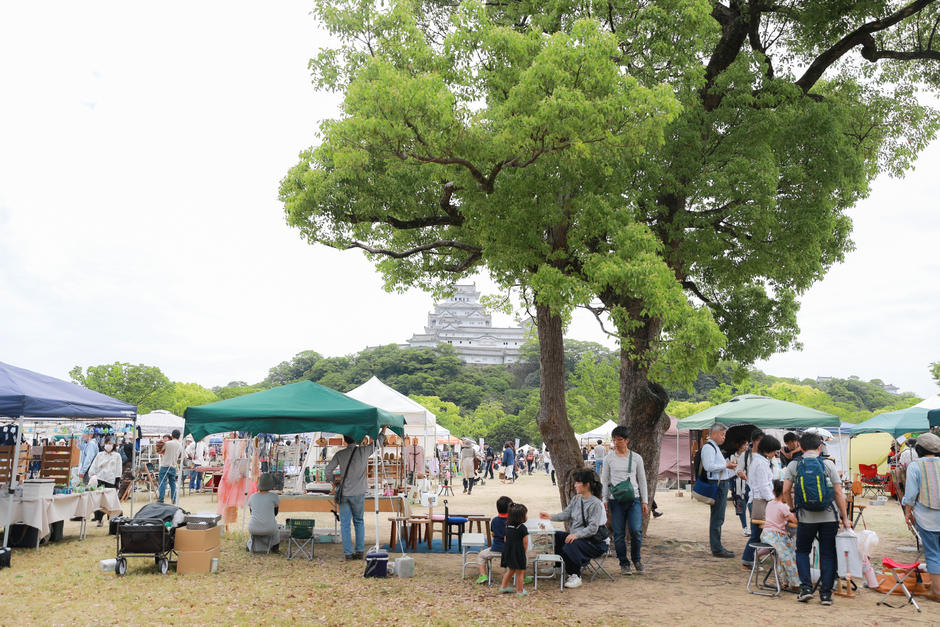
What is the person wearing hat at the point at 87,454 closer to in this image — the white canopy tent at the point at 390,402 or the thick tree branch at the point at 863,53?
the white canopy tent at the point at 390,402

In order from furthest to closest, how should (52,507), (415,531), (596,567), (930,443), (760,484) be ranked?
(415,531) → (52,507) → (760,484) → (596,567) → (930,443)

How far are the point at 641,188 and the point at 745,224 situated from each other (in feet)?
5.46

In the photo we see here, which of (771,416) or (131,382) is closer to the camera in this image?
(771,416)

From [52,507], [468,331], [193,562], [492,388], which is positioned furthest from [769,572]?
[468,331]

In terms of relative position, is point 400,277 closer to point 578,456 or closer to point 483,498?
point 578,456

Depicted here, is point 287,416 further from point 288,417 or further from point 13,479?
point 13,479

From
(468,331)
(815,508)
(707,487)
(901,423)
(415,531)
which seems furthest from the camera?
(468,331)

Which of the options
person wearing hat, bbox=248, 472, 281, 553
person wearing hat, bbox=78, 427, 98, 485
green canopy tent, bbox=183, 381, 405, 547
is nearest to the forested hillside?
green canopy tent, bbox=183, 381, 405, 547

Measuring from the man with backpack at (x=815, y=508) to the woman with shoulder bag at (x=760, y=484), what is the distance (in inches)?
56.5

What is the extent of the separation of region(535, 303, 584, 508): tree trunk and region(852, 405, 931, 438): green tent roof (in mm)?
9537

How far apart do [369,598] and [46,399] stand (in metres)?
4.98

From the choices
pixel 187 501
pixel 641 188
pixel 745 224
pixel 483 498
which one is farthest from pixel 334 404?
pixel 483 498

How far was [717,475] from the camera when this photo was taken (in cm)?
830

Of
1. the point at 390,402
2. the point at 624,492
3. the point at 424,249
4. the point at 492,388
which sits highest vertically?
the point at 424,249
